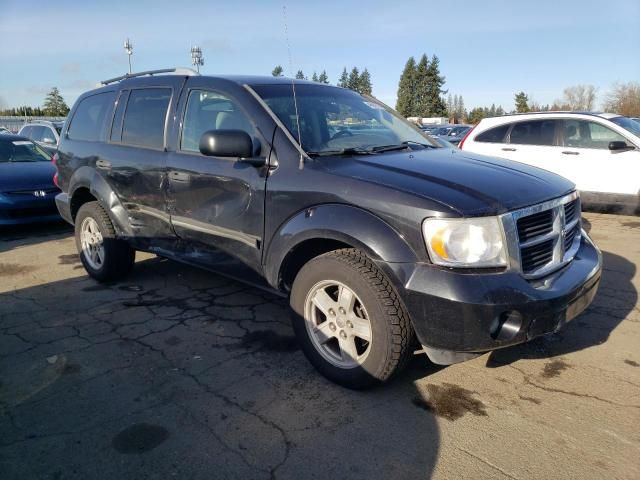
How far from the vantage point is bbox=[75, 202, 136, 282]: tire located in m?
4.65

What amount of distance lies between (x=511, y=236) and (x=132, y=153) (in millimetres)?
3241

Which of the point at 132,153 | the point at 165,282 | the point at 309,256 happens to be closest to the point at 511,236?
the point at 309,256

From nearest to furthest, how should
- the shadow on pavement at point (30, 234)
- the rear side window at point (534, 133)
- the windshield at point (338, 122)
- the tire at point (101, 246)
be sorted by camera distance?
the windshield at point (338, 122), the tire at point (101, 246), the shadow on pavement at point (30, 234), the rear side window at point (534, 133)

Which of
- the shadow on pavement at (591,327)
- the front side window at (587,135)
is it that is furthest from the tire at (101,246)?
the front side window at (587,135)

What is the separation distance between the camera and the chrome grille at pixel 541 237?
98.2 inches

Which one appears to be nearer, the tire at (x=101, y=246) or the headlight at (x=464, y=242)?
the headlight at (x=464, y=242)

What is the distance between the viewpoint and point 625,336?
3578 millimetres

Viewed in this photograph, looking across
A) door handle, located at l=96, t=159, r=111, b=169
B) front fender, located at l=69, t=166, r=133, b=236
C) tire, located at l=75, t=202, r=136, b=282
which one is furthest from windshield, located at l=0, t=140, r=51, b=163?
door handle, located at l=96, t=159, r=111, b=169

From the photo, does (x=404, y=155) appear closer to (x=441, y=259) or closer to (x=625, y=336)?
(x=441, y=259)

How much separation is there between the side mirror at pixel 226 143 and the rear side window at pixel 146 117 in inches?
42.9

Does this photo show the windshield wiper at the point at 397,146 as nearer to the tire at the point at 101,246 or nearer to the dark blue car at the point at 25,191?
the tire at the point at 101,246

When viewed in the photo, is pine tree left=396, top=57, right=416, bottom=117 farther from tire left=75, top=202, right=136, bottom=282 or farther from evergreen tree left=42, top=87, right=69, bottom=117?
tire left=75, top=202, right=136, bottom=282

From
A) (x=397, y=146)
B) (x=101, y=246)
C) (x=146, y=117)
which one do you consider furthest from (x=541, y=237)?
(x=101, y=246)

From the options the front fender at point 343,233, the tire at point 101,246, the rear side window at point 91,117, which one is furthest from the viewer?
the rear side window at point 91,117
